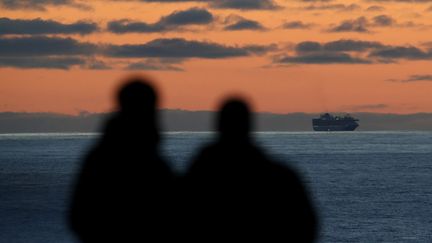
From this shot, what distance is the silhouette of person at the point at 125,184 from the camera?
5004mm

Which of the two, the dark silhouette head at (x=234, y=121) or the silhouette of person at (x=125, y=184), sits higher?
the dark silhouette head at (x=234, y=121)

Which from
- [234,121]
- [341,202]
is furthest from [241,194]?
[341,202]

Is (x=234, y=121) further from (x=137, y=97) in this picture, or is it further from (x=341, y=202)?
(x=341, y=202)

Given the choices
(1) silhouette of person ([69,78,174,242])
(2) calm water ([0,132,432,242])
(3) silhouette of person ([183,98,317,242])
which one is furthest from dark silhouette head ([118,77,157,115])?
(2) calm water ([0,132,432,242])

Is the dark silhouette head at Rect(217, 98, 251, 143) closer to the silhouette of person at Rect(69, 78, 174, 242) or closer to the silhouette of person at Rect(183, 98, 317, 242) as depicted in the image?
the silhouette of person at Rect(183, 98, 317, 242)

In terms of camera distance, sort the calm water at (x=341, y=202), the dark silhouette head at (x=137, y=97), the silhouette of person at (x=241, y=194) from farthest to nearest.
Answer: the calm water at (x=341, y=202) → the dark silhouette head at (x=137, y=97) → the silhouette of person at (x=241, y=194)

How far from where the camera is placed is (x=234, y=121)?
484 cm

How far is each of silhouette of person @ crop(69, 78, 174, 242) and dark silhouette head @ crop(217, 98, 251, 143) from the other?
346mm

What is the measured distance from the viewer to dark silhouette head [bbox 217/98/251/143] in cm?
476

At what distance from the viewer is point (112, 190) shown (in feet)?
16.6

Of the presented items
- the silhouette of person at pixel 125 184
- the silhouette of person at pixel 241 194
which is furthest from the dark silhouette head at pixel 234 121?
the silhouette of person at pixel 125 184

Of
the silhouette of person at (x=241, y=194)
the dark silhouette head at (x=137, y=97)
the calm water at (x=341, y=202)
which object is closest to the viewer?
the silhouette of person at (x=241, y=194)

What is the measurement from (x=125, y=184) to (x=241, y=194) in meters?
0.61

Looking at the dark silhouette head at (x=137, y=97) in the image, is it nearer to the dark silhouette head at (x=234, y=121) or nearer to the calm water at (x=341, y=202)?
the dark silhouette head at (x=234, y=121)
